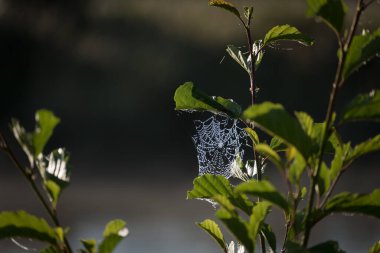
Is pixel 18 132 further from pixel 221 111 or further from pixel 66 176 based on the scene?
pixel 221 111

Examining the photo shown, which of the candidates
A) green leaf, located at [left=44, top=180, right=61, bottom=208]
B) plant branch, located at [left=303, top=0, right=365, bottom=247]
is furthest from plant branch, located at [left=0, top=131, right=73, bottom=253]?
plant branch, located at [left=303, top=0, right=365, bottom=247]

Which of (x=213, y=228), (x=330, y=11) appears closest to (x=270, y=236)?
(x=213, y=228)

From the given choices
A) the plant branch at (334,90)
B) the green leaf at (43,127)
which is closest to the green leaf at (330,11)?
the plant branch at (334,90)

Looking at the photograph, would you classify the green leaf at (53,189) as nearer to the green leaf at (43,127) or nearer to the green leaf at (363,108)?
the green leaf at (43,127)

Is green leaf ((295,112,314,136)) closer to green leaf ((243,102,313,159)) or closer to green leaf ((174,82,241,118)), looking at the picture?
green leaf ((243,102,313,159))

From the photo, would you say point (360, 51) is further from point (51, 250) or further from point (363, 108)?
point (51, 250)

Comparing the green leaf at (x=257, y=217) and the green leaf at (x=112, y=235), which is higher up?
the green leaf at (x=112, y=235)
